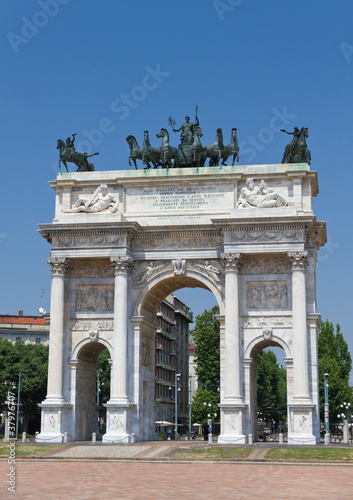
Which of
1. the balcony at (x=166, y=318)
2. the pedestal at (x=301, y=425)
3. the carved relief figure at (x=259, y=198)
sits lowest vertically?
the pedestal at (x=301, y=425)

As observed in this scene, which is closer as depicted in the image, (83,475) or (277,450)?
(83,475)

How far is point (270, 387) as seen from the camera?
100938mm

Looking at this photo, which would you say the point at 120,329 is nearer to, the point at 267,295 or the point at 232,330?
the point at 232,330

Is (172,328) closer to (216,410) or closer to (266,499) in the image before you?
(216,410)

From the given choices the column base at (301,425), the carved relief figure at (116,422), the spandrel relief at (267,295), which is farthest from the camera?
the spandrel relief at (267,295)

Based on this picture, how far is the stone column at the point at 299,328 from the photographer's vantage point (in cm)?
4203

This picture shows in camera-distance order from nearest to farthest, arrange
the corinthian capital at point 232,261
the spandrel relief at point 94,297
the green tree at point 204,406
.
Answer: the corinthian capital at point 232,261 → the spandrel relief at point 94,297 → the green tree at point 204,406

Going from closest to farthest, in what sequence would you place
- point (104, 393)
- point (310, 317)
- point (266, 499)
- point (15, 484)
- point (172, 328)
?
point (266, 499), point (15, 484), point (310, 317), point (104, 393), point (172, 328)

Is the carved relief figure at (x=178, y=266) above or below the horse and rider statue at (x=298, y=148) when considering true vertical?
below

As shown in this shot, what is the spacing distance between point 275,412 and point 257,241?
220 ft

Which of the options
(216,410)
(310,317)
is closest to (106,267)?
(310,317)

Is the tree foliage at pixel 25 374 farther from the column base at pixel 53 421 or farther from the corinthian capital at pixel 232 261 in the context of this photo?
the corinthian capital at pixel 232 261

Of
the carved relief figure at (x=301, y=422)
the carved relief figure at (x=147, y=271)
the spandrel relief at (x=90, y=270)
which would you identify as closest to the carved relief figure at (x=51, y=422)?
the spandrel relief at (x=90, y=270)

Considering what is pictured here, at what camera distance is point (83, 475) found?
2634cm
